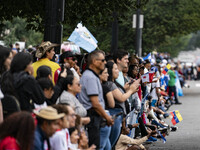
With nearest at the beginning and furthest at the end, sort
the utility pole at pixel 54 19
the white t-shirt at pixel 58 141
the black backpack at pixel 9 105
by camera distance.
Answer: the white t-shirt at pixel 58 141
the black backpack at pixel 9 105
the utility pole at pixel 54 19

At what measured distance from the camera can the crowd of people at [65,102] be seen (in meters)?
5.98

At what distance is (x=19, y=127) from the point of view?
5.17 meters

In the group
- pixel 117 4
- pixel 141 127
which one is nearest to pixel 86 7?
Result: pixel 117 4

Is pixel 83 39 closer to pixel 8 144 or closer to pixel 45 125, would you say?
pixel 45 125

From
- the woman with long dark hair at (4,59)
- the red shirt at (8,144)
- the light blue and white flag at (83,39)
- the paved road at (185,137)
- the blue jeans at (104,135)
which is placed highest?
the light blue and white flag at (83,39)

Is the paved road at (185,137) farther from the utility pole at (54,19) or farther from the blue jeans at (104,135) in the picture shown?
the blue jeans at (104,135)

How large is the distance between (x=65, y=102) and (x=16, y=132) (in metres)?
2.67

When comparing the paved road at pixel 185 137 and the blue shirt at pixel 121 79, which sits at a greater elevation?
the blue shirt at pixel 121 79

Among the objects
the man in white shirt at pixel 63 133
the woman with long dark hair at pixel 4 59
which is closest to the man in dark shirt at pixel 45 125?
the man in white shirt at pixel 63 133

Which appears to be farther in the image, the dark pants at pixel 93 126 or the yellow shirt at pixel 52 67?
the yellow shirt at pixel 52 67

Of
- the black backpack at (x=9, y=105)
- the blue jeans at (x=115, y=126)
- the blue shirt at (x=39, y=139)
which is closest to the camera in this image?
the blue shirt at (x=39, y=139)

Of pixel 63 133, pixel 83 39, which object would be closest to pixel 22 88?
pixel 63 133

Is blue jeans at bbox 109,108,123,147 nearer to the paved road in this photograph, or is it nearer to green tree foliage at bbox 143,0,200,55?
the paved road

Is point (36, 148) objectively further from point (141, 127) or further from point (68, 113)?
point (141, 127)
